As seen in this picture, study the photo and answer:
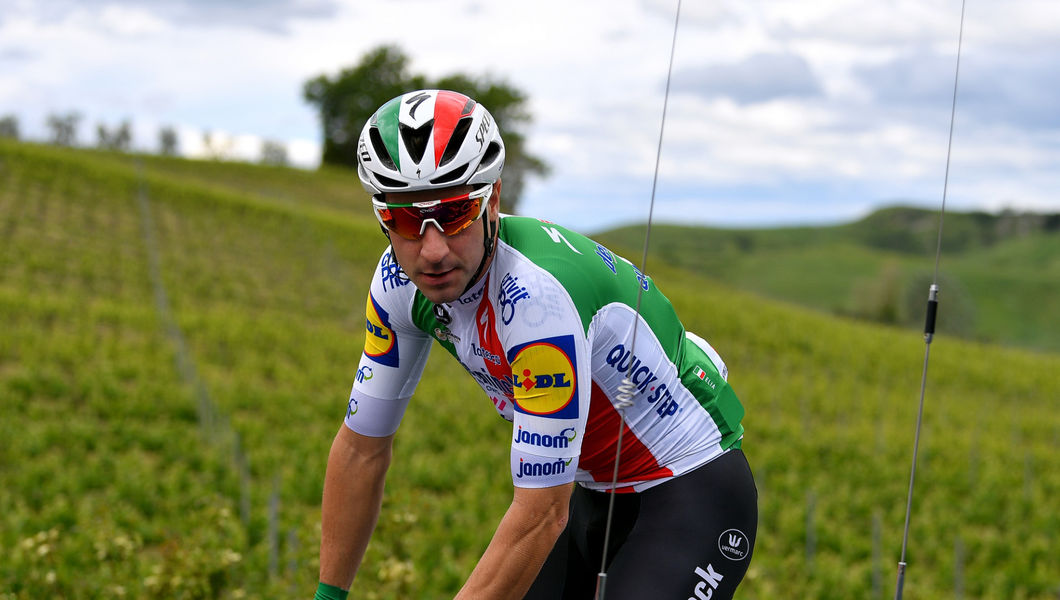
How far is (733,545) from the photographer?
2.98 m

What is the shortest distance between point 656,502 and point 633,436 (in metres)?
0.25

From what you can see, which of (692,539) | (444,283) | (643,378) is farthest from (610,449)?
→ (444,283)

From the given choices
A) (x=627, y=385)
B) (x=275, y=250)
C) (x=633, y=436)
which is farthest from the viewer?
(x=275, y=250)

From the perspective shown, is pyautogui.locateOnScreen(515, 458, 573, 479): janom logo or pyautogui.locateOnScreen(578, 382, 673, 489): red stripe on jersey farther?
pyautogui.locateOnScreen(578, 382, 673, 489): red stripe on jersey

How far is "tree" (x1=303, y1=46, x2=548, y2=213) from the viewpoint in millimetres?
68875

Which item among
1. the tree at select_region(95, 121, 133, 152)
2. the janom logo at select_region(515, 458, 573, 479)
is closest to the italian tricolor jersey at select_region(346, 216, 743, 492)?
the janom logo at select_region(515, 458, 573, 479)

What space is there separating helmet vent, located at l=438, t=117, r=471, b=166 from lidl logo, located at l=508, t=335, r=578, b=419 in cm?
56

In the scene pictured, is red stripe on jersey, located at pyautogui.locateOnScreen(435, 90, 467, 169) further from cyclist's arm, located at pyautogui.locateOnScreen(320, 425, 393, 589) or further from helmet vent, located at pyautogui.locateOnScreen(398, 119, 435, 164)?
cyclist's arm, located at pyautogui.locateOnScreen(320, 425, 393, 589)

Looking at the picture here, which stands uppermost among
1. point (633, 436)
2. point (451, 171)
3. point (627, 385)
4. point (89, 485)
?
point (451, 171)

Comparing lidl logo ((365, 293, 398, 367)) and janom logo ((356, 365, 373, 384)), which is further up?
lidl logo ((365, 293, 398, 367))

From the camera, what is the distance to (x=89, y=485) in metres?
10.0

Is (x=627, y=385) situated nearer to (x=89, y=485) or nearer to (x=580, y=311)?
(x=580, y=311)

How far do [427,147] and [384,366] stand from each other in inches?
33.7

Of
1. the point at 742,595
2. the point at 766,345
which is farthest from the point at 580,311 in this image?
the point at 766,345
